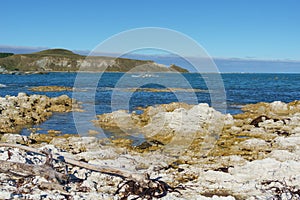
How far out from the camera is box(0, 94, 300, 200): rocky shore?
764 centimetres

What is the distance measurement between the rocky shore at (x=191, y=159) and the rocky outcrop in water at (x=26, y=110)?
4.61m

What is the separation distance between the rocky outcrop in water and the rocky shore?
182 inches

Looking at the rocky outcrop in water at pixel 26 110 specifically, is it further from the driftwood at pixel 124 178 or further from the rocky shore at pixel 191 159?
the driftwood at pixel 124 178

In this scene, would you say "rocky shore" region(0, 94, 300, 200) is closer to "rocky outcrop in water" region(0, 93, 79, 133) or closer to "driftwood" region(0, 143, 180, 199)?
"driftwood" region(0, 143, 180, 199)

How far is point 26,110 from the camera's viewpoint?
71.5 ft

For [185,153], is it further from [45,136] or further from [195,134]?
[45,136]

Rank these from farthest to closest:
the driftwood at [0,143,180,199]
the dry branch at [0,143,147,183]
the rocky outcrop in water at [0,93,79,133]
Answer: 1. the rocky outcrop in water at [0,93,79,133]
2. the dry branch at [0,143,147,183]
3. the driftwood at [0,143,180,199]

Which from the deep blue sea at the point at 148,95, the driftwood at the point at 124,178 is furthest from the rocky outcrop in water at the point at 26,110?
the driftwood at the point at 124,178

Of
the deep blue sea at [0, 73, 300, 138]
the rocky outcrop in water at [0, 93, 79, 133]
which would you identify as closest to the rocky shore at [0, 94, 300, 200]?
the rocky outcrop in water at [0, 93, 79, 133]

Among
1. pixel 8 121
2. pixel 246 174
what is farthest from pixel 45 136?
pixel 246 174

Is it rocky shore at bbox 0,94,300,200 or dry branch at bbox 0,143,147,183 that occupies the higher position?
dry branch at bbox 0,143,147,183

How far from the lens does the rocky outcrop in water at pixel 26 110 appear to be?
17.7 meters

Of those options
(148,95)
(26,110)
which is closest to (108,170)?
(26,110)

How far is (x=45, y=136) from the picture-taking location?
14883mm
